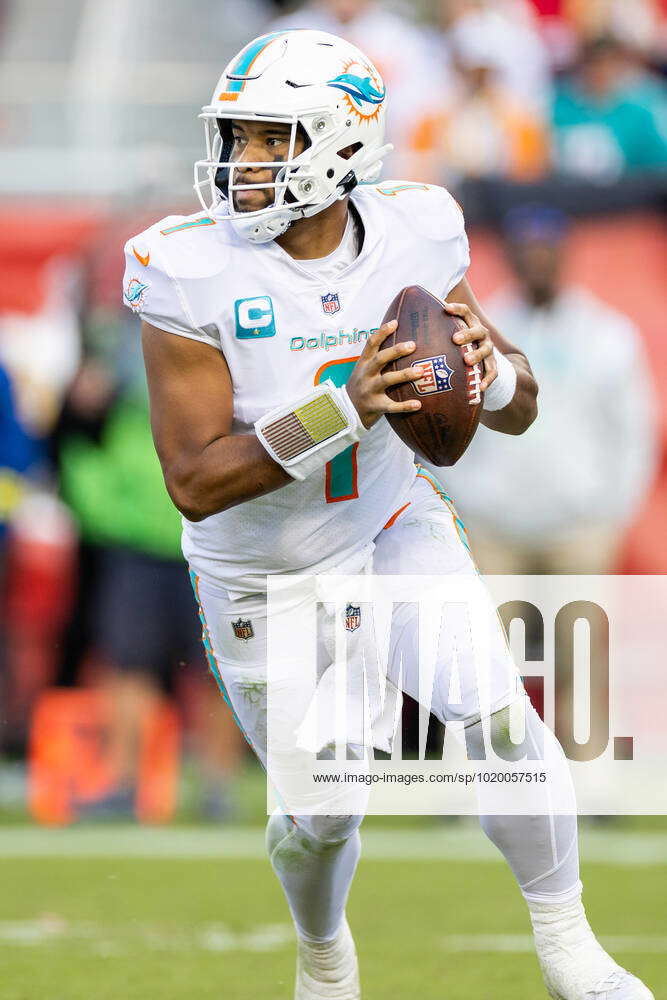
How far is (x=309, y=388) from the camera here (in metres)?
3.67

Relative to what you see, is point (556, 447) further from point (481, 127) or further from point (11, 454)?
point (11, 454)

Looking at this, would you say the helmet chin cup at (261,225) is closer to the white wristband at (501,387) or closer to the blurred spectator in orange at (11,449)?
the white wristband at (501,387)

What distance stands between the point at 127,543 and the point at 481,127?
2.65 m

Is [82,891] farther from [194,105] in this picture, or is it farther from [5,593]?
[194,105]

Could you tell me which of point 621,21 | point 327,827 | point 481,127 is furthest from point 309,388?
point 621,21

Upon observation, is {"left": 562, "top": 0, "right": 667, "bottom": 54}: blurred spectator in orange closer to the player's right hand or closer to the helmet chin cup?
the helmet chin cup

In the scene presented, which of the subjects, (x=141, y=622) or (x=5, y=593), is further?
(x=5, y=593)

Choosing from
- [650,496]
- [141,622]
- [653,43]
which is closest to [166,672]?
[141,622]

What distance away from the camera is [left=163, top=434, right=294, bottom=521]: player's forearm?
139 inches

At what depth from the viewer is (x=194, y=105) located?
10219 millimetres

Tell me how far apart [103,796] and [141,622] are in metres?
0.69

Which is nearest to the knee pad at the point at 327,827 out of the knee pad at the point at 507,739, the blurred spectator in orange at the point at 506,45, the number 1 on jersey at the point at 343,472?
the knee pad at the point at 507,739

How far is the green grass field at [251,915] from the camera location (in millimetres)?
4418

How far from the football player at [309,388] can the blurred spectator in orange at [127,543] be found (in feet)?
9.98
